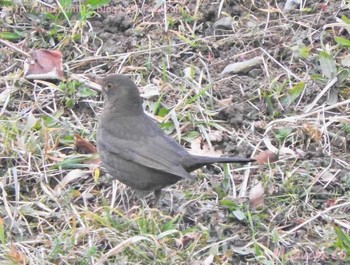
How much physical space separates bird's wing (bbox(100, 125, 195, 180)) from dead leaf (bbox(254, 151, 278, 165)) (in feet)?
1.94

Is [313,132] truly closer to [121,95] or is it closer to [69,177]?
[121,95]

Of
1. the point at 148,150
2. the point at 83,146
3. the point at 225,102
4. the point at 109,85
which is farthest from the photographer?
the point at 225,102

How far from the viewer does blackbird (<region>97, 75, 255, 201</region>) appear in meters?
5.67

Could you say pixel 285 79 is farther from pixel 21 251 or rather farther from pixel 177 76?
pixel 21 251

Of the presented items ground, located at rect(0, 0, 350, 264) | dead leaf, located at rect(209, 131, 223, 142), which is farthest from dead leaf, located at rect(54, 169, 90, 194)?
dead leaf, located at rect(209, 131, 223, 142)

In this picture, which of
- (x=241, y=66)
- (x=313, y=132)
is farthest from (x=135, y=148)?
(x=241, y=66)

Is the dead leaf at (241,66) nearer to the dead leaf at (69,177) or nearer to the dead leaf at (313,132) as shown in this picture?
the dead leaf at (313,132)

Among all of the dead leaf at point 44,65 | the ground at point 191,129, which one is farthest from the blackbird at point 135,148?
the dead leaf at point 44,65

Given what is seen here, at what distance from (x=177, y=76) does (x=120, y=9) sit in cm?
86

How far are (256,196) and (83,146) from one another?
44.1 inches

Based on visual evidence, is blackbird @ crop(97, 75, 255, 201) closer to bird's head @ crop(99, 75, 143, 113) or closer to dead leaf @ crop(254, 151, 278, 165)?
bird's head @ crop(99, 75, 143, 113)

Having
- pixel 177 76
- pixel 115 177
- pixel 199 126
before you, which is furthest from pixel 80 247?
pixel 177 76

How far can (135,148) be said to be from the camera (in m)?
5.88

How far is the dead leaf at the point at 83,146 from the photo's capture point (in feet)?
20.5
